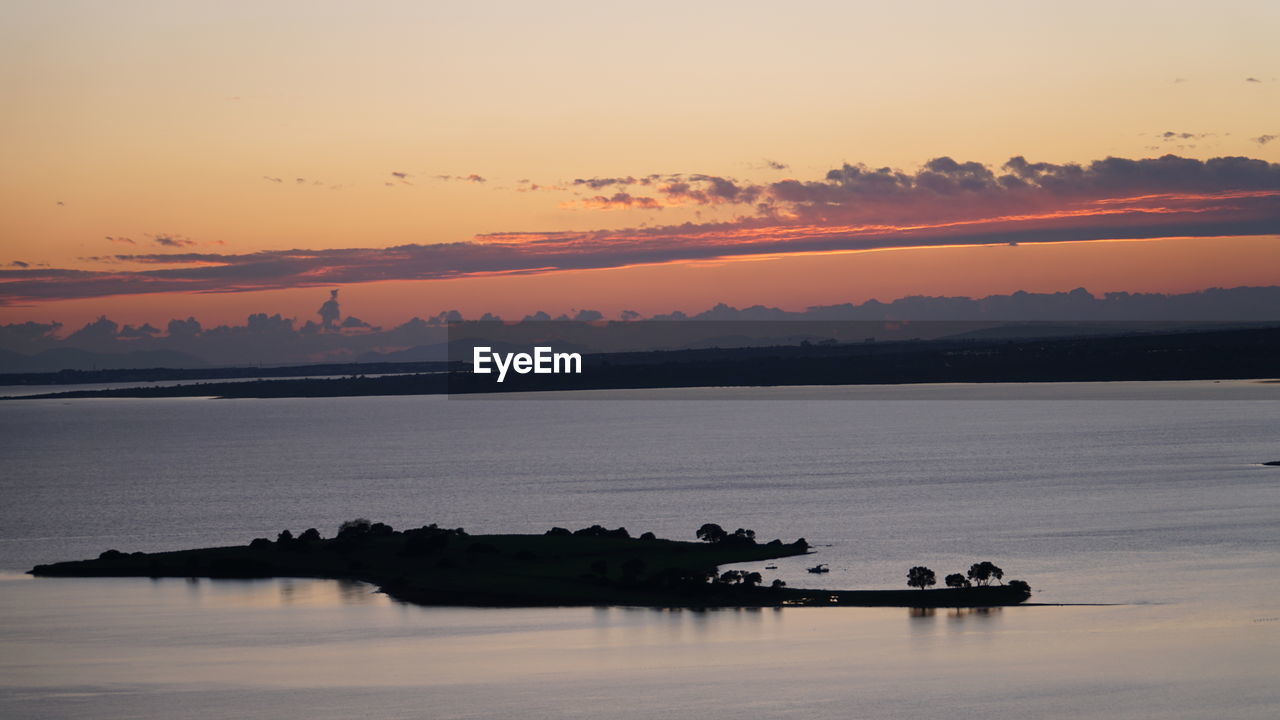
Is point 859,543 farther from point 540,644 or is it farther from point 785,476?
point 785,476

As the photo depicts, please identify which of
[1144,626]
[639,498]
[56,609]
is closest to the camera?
[1144,626]

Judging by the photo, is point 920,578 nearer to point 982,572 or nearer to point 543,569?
point 982,572

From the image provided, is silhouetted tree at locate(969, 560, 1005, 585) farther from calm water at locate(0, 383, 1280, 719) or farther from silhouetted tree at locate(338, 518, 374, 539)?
silhouetted tree at locate(338, 518, 374, 539)

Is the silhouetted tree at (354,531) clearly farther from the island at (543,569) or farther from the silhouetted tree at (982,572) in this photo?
the silhouetted tree at (982,572)

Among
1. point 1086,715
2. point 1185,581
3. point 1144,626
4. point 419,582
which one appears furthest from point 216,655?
point 1185,581

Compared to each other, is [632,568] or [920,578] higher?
[632,568]

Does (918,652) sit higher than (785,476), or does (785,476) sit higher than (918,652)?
(785,476)

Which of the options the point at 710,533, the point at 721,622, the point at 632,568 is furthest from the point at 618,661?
the point at 710,533

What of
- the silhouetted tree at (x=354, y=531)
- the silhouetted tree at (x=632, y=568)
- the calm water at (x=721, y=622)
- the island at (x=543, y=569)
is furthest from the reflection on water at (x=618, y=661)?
the silhouetted tree at (x=354, y=531)
